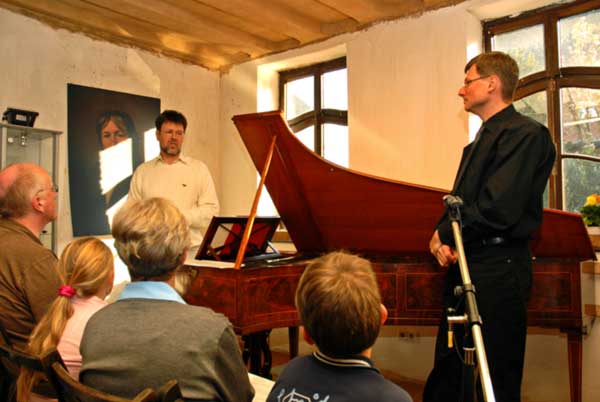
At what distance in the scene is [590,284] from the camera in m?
2.84

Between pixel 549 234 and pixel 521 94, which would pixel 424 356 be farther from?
pixel 521 94

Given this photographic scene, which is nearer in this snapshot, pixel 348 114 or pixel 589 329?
pixel 589 329

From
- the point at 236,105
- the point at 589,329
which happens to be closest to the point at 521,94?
the point at 589,329

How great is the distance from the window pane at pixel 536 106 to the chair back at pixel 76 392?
10.5 ft

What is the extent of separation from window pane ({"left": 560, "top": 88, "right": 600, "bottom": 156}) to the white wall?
3.10 metres

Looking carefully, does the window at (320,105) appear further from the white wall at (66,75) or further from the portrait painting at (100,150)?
the portrait painting at (100,150)

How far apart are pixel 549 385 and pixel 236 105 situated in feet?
11.3

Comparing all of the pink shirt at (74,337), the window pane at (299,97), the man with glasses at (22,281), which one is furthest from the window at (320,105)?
the pink shirt at (74,337)

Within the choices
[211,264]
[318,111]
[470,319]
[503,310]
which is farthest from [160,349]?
[318,111]

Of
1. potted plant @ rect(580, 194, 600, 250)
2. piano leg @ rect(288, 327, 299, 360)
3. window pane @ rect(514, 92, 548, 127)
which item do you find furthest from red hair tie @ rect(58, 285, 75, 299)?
window pane @ rect(514, 92, 548, 127)

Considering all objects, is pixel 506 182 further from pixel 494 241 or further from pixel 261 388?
pixel 261 388

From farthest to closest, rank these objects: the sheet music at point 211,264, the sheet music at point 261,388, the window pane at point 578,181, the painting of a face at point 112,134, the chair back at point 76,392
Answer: the painting of a face at point 112,134, the window pane at point 578,181, the sheet music at point 211,264, the sheet music at point 261,388, the chair back at point 76,392

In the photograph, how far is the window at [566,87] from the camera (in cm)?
314

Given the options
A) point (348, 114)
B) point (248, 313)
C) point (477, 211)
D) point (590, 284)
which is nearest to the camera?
point (477, 211)
